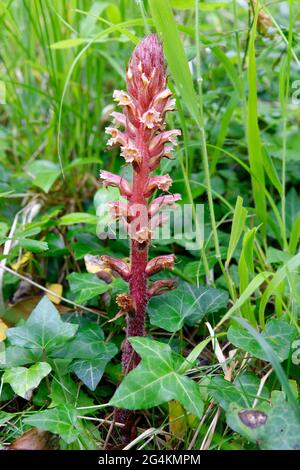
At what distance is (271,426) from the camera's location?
1344 mm

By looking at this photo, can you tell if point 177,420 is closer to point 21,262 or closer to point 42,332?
point 42,332

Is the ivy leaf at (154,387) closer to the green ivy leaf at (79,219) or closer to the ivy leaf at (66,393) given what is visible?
the ivy leaf at (66,393)

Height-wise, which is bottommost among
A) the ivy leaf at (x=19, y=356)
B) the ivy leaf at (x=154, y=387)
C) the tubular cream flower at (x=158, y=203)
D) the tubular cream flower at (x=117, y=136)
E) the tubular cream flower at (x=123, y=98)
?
the ivy leaf at (x=19, y=356)

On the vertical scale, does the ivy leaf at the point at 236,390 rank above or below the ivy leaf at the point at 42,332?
below

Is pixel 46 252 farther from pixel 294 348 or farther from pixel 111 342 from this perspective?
pixel 294 348

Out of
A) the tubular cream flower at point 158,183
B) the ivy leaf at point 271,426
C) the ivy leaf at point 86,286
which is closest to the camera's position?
the ivy leaf at point 271,426

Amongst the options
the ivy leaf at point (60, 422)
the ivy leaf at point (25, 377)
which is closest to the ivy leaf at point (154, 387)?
the ivy leaf at point (60, 422)

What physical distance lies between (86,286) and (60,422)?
541mm

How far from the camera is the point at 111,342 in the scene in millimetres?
1877

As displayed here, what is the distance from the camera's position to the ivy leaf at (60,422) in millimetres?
1459

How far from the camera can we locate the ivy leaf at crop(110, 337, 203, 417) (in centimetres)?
138

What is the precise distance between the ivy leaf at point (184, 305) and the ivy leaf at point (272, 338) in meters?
0.18
